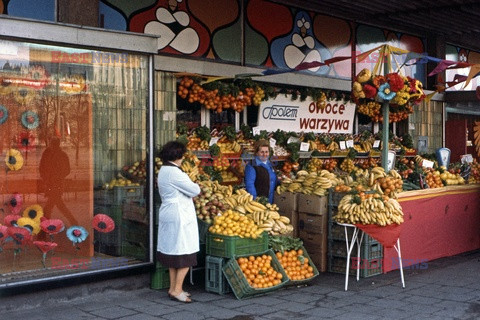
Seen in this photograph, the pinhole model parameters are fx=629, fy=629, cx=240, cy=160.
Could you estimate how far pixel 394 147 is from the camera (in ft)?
45.7

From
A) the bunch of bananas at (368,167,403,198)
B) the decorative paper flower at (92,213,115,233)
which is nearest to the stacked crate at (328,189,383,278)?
the bunch of bananas at (368,167,403,198)

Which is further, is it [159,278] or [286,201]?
[286,201]

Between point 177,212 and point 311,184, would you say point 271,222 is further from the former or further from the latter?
point 177,212

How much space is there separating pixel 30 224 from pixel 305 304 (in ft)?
11.1

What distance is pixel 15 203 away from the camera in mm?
7398

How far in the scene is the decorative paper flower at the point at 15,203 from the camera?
7.35 m

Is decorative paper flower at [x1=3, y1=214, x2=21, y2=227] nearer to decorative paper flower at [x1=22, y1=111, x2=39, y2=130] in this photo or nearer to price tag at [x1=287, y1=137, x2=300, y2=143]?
decorative paper flower at [x1=22, y1=111, x2=39, y2=130]

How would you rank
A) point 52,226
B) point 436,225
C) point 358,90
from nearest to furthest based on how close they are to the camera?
point 52,226 < point 358,90 < point 436,225

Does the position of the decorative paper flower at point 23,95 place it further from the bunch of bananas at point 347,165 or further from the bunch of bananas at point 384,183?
the bunch of bananas at point 347,165

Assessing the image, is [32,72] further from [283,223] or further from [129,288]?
[283,223]

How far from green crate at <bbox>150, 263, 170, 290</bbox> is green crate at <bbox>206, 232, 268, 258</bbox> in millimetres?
655

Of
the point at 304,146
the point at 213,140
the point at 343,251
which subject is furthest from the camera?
the point at 304,146

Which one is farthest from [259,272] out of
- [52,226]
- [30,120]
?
[30,120]

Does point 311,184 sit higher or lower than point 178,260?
higher
